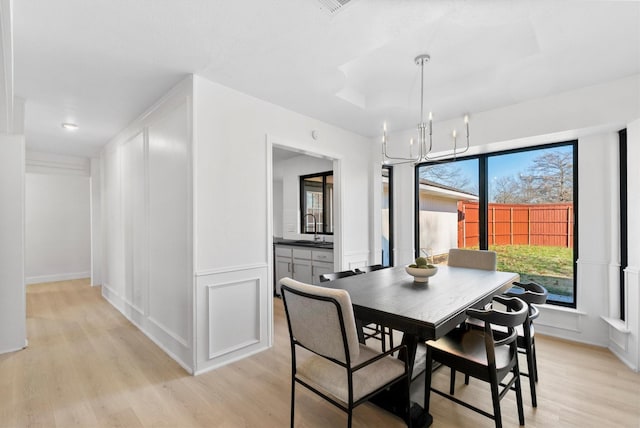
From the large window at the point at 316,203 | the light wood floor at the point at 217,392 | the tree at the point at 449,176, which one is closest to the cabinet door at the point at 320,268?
the large window at the point at 316,203

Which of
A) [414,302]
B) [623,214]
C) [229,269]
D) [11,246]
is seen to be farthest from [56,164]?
[623,214]

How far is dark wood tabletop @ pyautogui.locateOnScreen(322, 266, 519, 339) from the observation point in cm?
156

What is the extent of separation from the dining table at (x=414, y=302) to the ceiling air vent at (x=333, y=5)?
1732 mm

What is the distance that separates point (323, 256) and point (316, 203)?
139cm

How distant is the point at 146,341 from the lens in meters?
3.20

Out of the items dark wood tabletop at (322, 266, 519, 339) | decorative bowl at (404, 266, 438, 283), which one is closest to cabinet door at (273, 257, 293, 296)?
dark wood tabletop at (322, 266, 519, 339)

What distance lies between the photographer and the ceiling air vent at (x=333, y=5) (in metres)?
1.69

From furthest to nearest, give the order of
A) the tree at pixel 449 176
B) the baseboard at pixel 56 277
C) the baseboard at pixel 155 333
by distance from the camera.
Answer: the baseboard at pixel 56 277 < the tree at pixel 449 176 < the baseboard at pixel 155 333

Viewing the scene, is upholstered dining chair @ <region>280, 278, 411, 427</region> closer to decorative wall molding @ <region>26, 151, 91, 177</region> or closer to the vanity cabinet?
the vanity cabinet

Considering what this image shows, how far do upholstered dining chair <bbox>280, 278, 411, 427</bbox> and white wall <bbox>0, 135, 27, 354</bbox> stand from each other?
3113 mm

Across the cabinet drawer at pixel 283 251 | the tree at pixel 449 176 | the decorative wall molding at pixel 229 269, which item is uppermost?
the tree at pixel 449 176

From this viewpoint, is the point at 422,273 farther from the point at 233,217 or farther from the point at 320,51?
the point at 320,51

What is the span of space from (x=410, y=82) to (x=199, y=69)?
1.97 meters

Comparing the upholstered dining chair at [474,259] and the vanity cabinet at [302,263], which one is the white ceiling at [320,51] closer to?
the upholstered dining chair at [474,259]
